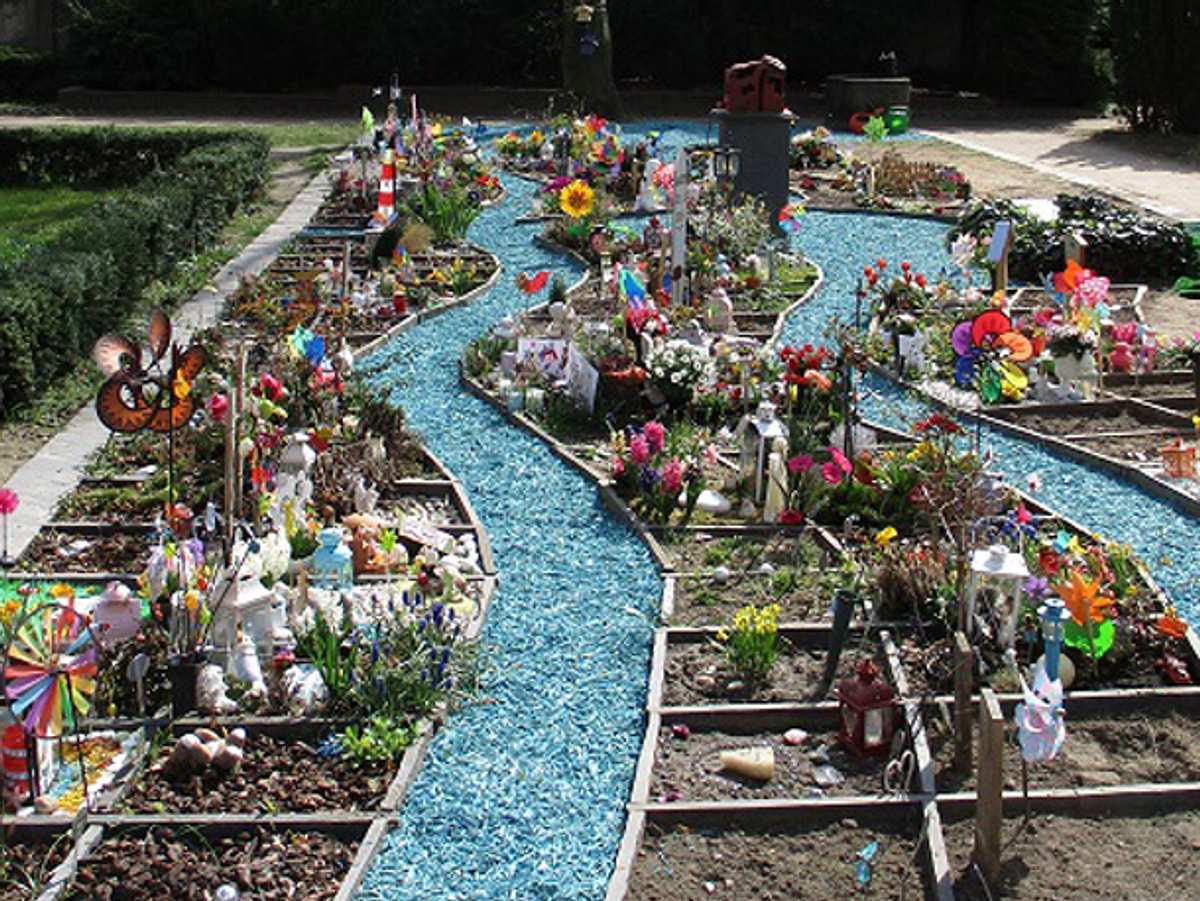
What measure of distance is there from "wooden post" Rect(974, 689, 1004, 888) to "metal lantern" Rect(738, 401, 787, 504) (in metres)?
3.36

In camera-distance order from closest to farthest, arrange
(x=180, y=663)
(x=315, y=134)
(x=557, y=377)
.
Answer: (x=180, y=663) → (x=557, y=377) → (x=315, y=134)

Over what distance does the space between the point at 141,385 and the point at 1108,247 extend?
33.4ft

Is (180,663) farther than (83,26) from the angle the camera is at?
No

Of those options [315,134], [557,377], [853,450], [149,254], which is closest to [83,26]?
[315,134]

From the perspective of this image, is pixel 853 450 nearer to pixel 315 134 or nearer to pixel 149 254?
pixel 149 254

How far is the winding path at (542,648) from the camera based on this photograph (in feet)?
18.8

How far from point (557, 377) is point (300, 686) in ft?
15.1

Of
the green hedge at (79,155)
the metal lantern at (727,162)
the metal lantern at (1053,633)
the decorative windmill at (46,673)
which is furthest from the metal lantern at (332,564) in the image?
the green hedge at (79,155)

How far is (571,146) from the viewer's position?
65.1 feet

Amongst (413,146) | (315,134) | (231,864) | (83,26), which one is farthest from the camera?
(83,26)

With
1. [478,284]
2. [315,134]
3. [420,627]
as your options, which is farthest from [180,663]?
[315,134]

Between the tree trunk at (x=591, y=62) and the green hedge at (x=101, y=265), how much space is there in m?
8.80

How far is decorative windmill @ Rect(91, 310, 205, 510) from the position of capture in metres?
7.31

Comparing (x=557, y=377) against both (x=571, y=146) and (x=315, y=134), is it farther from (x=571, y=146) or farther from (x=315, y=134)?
(x=315, y=134)
